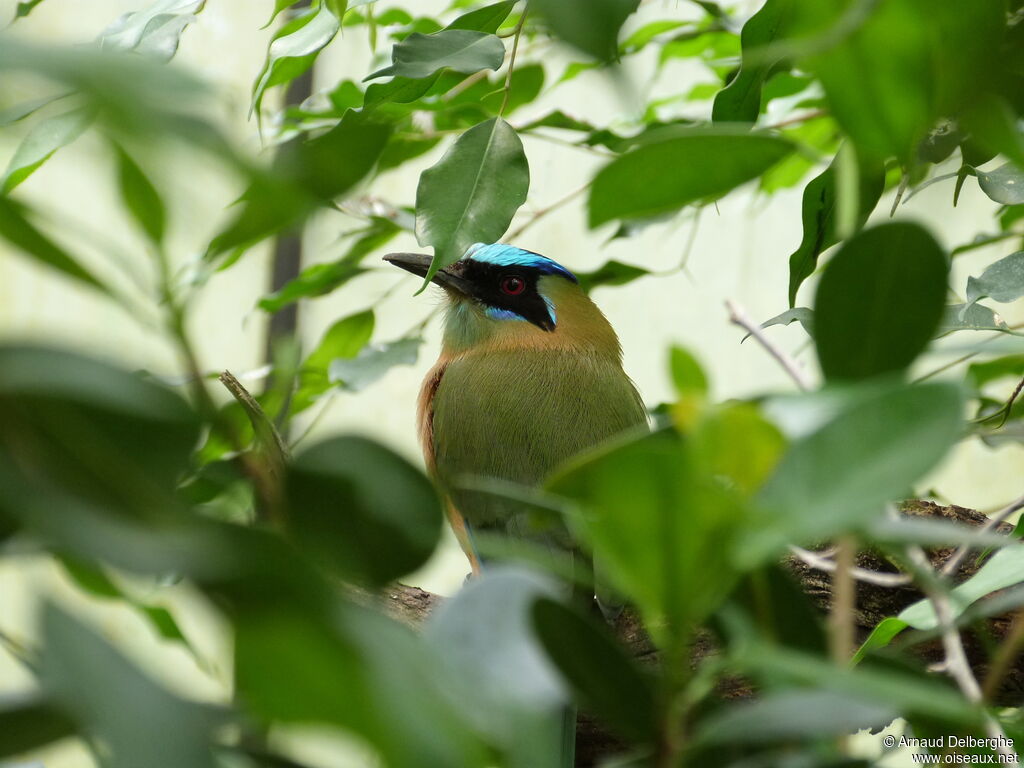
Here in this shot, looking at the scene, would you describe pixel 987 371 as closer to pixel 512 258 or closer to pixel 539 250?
pixel 512 258

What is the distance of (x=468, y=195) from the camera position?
2.68 ft

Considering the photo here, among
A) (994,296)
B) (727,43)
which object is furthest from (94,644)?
(727,43)

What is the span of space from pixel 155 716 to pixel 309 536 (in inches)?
3.5

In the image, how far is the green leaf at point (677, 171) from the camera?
383 millimetres

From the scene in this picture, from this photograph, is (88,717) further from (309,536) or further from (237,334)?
(237,334)

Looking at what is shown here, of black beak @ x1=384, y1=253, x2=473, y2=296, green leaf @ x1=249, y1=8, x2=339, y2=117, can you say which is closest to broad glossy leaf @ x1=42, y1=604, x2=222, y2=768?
green leaf @ x1=249, y1=8, x2=339, y2=117

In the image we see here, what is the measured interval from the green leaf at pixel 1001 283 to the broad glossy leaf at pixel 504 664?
2.90 ft

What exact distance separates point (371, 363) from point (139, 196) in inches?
55.4

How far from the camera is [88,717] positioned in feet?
0.85

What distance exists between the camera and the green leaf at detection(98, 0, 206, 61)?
108 centimetres

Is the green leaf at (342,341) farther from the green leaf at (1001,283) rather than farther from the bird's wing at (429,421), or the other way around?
the green leaf at (1001,283)

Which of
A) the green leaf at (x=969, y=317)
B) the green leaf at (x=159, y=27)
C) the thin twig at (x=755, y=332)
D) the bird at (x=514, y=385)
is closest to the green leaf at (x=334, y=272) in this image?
the bird at (x=514, y=385)

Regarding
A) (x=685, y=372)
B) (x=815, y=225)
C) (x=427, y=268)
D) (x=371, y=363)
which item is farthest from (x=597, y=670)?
(x=427, y=268)

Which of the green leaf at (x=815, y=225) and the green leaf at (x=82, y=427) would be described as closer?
the green leaf at (x=82, y=427)
